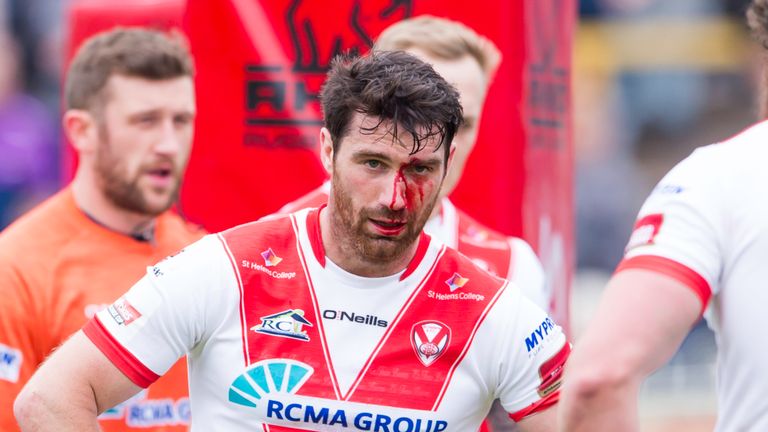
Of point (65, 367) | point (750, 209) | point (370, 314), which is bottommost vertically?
point (65, 367)

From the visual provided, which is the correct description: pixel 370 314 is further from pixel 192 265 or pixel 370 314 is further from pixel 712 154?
pixel 712 154

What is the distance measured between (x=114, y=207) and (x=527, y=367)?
2128 millimetres

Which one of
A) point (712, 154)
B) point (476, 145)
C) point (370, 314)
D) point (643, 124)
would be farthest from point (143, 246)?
point (643, 124)

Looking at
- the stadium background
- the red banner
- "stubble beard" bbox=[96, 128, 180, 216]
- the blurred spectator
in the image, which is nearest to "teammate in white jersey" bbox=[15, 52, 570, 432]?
"stubble beard" bbox=[96, 128, 180, 216]

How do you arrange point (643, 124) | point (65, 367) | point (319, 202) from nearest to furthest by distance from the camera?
point (65, 367) < point (319, 202) < point (643, 124)

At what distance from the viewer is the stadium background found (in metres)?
10.9

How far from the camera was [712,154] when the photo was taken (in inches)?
108

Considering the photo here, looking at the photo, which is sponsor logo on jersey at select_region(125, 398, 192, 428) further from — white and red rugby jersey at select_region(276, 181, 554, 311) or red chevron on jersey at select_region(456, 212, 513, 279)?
red chevron on jersey at select_region(456, 212, 513, 279)

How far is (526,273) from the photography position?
15.5ft

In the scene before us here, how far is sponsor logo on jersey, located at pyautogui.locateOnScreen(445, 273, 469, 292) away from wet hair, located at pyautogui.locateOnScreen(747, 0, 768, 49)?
3.38 ft

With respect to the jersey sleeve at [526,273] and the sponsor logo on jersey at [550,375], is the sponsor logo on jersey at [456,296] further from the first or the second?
the jersey sleeve at [526,273]

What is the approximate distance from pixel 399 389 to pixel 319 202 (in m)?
1.39

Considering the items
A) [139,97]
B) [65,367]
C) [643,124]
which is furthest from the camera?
[643,124]

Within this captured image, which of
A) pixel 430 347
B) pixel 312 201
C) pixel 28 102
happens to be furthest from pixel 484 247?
pixel 28 102
